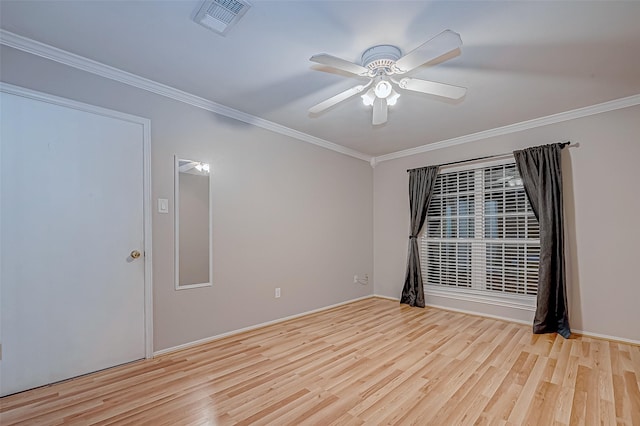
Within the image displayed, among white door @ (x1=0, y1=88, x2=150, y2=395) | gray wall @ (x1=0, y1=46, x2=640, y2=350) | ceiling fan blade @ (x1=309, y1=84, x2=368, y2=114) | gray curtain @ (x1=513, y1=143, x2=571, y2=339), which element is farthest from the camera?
gray curtain @ (x1=513, y1=143, x2=571, y2=339)

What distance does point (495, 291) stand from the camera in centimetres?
398

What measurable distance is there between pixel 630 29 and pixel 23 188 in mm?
4369

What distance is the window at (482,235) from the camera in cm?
377

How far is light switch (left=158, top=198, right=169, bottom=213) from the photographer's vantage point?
110 inches

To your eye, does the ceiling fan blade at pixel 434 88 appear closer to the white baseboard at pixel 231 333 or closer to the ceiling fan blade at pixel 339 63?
the ceiling fan blade at pixel 339 63

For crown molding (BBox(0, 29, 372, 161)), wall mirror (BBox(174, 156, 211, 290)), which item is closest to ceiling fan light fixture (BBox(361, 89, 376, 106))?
crown molding (BBox(0, 29, 372, 161))

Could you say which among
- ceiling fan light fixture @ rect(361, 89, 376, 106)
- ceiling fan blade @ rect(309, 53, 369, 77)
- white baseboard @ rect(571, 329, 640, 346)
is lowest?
white baseboard @ rect(571, 329, 640, 346)

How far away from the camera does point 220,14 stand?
1.89 m

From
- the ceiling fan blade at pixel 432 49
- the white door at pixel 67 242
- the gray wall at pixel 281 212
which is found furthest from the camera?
the gray wall at pixel 281 212

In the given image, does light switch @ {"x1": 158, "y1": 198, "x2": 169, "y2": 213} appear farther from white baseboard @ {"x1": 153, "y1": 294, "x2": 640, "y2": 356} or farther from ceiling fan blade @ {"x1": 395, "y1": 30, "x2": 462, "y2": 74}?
ceiling fan blade @ {"x1": 395, "y1": 30, "x2": 462, "y2": 74}

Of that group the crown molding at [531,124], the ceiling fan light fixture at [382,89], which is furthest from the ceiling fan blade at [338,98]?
the crown molding at [531,124]

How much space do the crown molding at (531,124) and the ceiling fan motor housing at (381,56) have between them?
243cm

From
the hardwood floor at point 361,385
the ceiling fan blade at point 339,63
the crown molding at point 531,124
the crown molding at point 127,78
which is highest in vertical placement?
the crown molding at point 127,78

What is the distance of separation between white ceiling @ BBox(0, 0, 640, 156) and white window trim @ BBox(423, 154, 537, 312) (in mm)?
935
